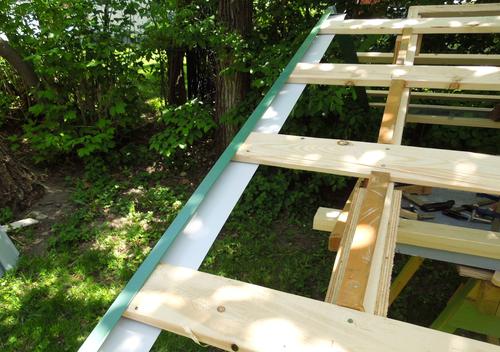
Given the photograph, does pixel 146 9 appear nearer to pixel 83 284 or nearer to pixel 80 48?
pixel 80 48

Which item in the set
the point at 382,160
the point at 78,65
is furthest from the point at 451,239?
the point at 78,65

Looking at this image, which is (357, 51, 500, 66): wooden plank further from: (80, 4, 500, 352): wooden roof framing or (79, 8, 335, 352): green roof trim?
(79, 8, 335, 352): green roof trim

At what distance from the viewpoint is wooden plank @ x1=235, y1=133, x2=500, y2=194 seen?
1352mm

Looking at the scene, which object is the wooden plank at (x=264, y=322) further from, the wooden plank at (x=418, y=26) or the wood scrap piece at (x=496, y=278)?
the wooden plank at (x=418, y=26)

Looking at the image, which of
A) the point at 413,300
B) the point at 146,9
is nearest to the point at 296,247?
the point at 413,300

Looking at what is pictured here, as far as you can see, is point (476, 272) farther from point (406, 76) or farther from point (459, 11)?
point (459, 11)

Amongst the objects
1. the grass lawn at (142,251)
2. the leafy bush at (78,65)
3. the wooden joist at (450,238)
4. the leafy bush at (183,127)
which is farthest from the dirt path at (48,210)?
the wooden joist at (450,238)

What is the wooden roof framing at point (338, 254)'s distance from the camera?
92 centimetres

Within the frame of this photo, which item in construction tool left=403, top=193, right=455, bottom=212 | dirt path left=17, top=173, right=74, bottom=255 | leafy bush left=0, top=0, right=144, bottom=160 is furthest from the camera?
leafy bush left=0, top=0, right=144, bottom=160

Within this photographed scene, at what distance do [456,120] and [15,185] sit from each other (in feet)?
15.2

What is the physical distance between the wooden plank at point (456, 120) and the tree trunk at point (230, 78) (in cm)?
205

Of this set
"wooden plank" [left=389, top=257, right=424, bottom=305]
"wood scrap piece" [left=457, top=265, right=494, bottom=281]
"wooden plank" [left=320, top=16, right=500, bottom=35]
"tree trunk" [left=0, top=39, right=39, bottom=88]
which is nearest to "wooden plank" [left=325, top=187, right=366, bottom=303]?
"wood scrap piece" [left=457, top=265, right=494, bottom=281]

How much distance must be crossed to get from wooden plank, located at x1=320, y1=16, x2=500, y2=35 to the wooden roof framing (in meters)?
0.54

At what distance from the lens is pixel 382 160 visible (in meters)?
1.49
